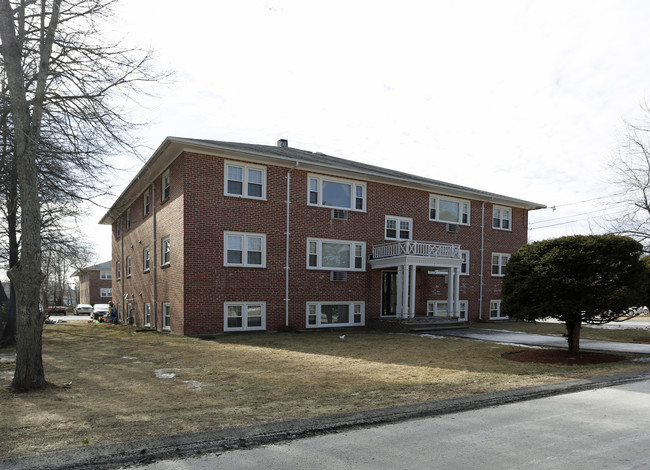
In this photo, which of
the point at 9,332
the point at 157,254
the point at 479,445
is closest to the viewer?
the point at 479,445

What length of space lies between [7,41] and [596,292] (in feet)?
43.5

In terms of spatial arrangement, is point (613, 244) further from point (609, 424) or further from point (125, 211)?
point (125, 211)

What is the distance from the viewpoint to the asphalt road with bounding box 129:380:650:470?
421 centimetres

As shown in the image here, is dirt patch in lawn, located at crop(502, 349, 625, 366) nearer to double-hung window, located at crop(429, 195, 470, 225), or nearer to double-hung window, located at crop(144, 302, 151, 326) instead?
double-hung window, located at crop(429, 195, 470, 225)

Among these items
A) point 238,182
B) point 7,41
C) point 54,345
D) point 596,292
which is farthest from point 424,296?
point 7,41

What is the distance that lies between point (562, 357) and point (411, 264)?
918 centimetres

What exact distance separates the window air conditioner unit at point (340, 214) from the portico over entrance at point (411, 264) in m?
2.24

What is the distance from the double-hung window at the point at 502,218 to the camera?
27.5 m

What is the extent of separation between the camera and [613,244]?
10992 mm

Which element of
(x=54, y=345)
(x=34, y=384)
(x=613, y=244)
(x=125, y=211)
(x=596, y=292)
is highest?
(x=125, y=211)

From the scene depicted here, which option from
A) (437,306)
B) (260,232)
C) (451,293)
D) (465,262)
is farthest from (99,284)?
(451,293)

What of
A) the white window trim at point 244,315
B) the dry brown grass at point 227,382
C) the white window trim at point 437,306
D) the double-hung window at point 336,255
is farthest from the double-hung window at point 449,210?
the white window trim at point 244,315

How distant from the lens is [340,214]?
832 inches

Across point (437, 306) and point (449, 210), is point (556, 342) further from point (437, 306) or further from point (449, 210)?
point (449, 210)
